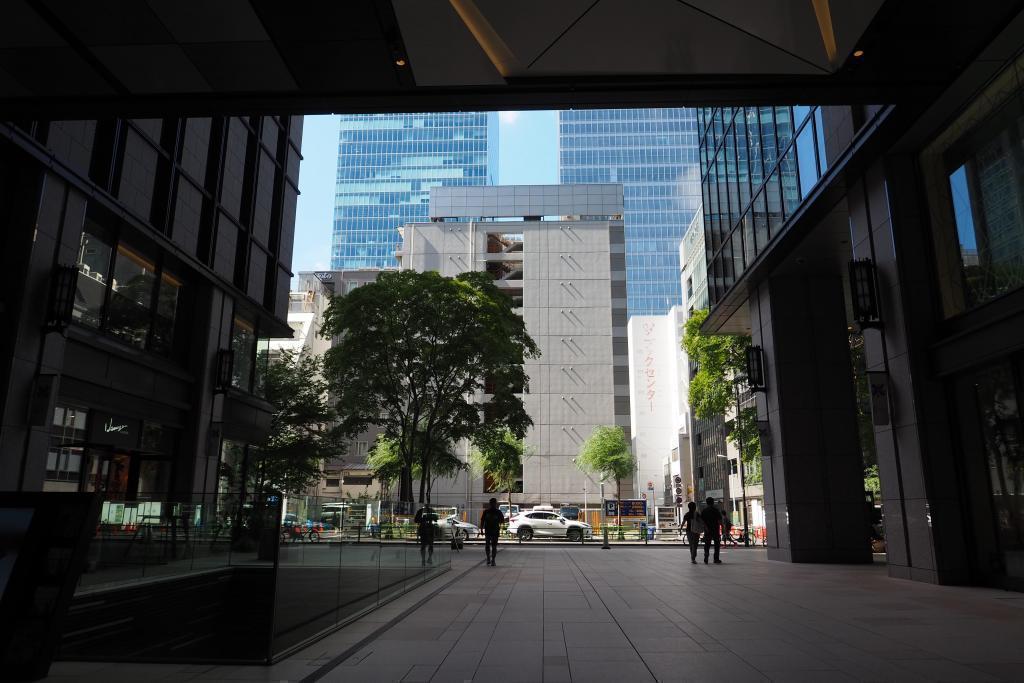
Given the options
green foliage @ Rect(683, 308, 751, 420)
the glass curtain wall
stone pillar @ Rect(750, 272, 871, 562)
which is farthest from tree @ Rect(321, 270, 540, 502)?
stone pillar @ Rect(750, 272, 871, 562)

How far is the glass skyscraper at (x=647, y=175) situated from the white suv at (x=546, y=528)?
118187 millimetres

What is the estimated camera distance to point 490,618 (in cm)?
922

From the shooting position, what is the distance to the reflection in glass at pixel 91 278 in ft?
46.2

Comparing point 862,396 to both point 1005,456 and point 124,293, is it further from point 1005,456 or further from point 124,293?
point 124,293

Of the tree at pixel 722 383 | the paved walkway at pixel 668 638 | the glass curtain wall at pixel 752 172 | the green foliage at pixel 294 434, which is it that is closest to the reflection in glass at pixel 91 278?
the paved walkway at pixel 668 638

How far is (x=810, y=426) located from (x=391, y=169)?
159 meters

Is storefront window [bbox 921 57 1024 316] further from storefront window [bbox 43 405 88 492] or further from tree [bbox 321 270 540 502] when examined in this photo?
storefront window [bbox 43 405 88 492]

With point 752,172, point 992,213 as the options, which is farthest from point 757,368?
point 992,213

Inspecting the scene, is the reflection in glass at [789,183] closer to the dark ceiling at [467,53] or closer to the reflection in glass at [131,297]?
the dark ceiling at [467,53]

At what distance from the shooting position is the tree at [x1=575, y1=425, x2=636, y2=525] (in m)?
58.1

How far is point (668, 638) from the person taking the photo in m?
7.64

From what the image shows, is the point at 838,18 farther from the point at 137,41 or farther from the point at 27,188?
the point at 27,188

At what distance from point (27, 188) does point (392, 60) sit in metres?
8.97

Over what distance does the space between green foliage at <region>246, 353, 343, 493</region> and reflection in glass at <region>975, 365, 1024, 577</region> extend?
85.7ft
